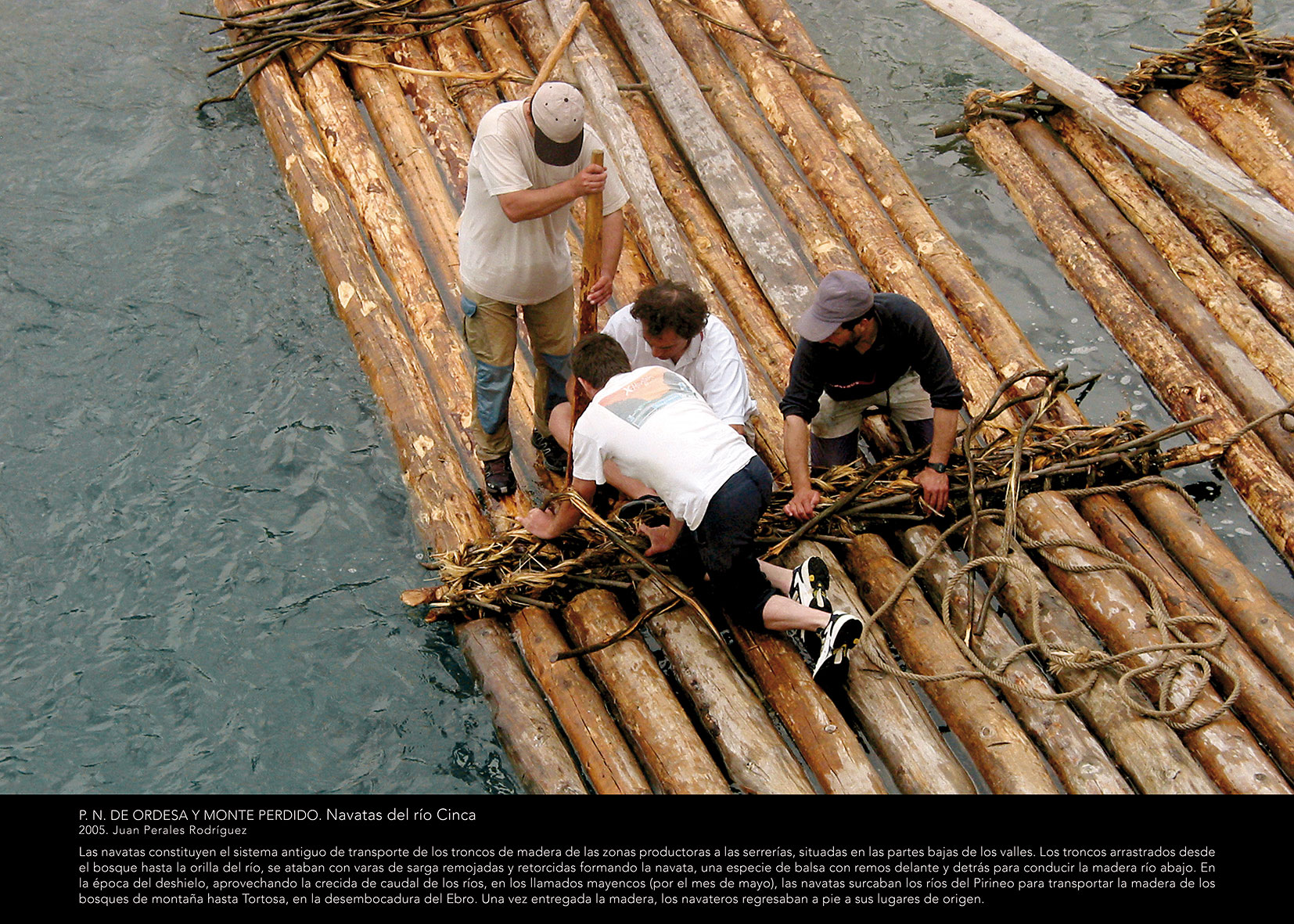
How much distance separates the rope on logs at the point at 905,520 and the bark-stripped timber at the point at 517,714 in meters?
0.17

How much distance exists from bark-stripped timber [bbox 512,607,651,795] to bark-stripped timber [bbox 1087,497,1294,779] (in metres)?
2.69

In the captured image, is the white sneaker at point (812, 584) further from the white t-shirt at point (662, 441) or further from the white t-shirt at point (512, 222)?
the white t-shirt at point (512, 222)

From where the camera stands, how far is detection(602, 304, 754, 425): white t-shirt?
232 inches

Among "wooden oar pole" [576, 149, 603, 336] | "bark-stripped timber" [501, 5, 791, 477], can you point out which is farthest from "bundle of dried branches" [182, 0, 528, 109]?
"wooden oar pole" [576, 149, 603, 336]

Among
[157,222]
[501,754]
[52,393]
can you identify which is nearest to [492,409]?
[501,754]

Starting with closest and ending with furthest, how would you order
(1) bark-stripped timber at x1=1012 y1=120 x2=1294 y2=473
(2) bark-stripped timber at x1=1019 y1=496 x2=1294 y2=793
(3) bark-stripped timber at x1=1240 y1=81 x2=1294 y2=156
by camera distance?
(2) bark-stripped timber at x1=1019 y1=496 x2=1294 y2=793, (1) bark-stripped timber at x1=1012 y1=120 x2=1294 y2=473, (3) bark-stripped timber at x1=1240 y1=81 x2=1294 y2=156

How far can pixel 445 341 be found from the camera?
7352mm

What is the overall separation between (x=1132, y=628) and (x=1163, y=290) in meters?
2.84

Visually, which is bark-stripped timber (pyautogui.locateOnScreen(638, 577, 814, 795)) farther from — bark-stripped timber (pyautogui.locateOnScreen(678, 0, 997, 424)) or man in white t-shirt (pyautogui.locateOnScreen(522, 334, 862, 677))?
bark-stripped timber (pyautogui.locateOnScreen(678, 0, 997, 424))

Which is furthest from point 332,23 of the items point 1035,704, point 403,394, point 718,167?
point 1035,704

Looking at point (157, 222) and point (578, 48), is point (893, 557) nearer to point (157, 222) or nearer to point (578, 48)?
point (578, 48)

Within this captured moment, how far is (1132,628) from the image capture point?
→ 5.46 metres

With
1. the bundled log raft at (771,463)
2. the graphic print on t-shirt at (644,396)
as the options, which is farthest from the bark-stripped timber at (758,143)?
the graphic print on t-shirt at (644,396)

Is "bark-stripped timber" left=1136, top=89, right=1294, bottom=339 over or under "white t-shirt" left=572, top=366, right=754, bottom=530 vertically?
over
